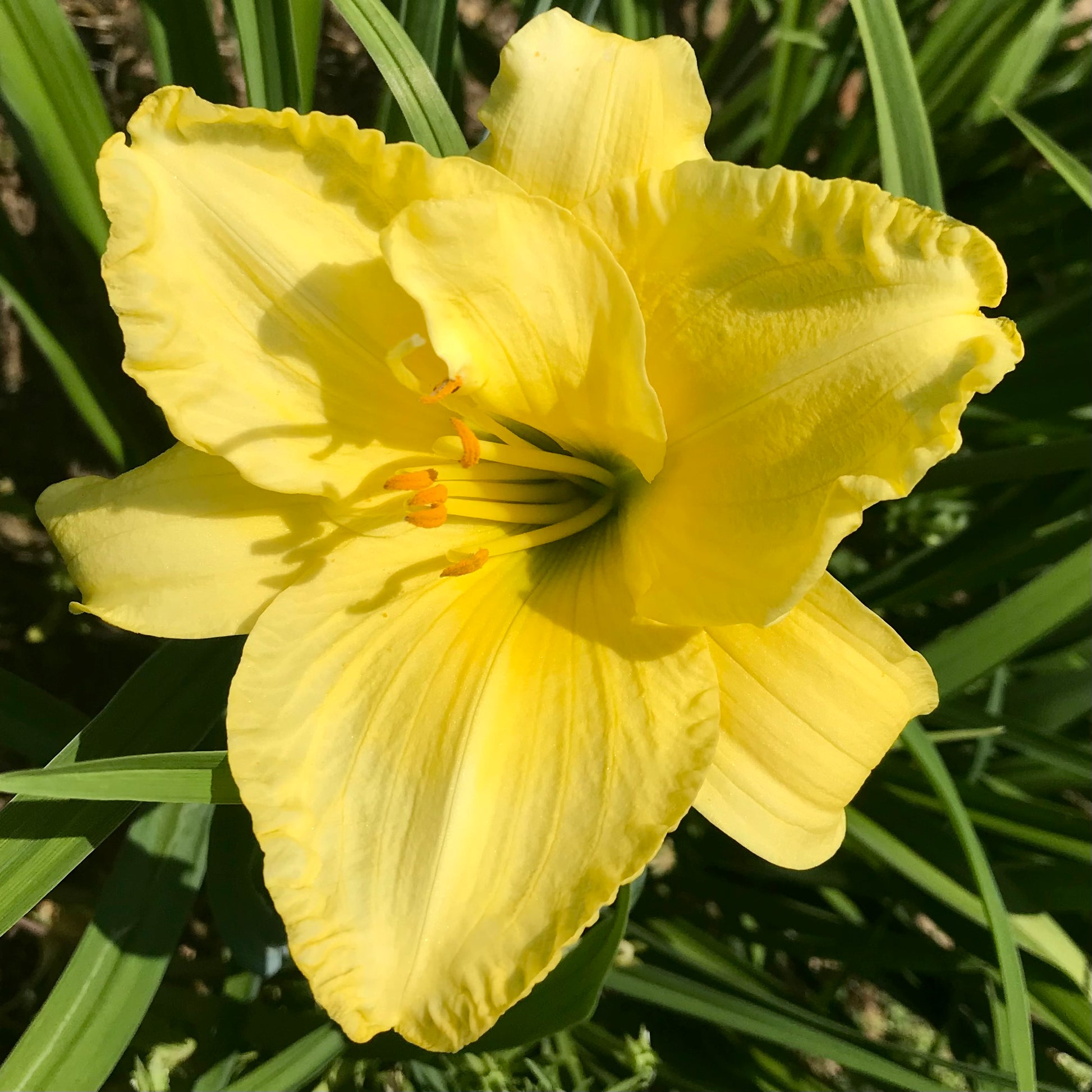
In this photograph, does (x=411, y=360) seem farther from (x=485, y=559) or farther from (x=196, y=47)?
(x=196, y=47)

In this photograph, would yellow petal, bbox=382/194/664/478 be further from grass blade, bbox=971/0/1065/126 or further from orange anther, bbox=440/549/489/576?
grass blade, bbox=971/0/1065/126

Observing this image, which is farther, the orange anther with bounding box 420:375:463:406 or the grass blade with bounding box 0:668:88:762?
the grass blade with bounding box 0:668:88:762

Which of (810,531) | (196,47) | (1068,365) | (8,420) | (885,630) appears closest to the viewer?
(810,531)

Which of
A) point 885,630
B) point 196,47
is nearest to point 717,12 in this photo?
point 196,47

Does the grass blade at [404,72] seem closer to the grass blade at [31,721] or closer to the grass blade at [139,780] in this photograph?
the grass blade at [139,780]

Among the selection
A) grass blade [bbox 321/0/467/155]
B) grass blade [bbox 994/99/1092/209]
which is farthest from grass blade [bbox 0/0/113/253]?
grass blade [bbox 994/99/1092/209]

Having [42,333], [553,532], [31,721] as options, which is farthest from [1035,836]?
[42,333]
